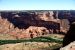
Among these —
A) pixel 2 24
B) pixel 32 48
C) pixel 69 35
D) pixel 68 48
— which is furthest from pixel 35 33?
pixel 68 48

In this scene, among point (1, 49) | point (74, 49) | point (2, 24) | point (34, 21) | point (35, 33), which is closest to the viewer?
point (74, 49)

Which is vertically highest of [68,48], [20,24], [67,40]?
[68,48]

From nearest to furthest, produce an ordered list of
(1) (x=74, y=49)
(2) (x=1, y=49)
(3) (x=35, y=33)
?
(1) (x=74, y=49), (2) (x=1, y=49), (3) (x=35, y=33)

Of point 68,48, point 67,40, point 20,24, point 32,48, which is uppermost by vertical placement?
point 68,48

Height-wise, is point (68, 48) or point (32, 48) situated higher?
point (68, 48)

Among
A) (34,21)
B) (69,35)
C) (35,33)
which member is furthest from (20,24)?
(69,35)

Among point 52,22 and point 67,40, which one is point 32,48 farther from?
point 52,22

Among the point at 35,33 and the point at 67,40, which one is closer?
the point at 67,40

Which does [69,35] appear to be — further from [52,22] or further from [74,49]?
[52,22]

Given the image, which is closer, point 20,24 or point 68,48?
point 68,48
